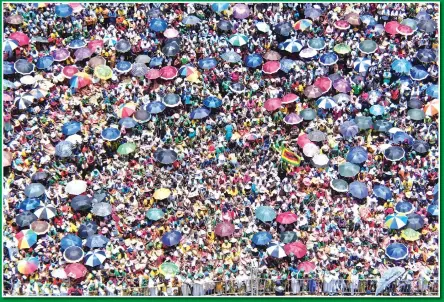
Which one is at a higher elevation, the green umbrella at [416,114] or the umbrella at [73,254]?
the green umbrella at [416,114]

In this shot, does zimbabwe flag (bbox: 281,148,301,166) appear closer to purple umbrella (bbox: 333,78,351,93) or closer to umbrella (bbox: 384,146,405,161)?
umbrella (bbox: 384,146,405,161)

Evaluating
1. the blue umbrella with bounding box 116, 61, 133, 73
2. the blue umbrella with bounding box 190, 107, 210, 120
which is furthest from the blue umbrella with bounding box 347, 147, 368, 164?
the blue umbrella with bounding box 116, 61, 133, 73

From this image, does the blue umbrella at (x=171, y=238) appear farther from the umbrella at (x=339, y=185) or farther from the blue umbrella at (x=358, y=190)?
the blue umbrella at (x=358, y=190)

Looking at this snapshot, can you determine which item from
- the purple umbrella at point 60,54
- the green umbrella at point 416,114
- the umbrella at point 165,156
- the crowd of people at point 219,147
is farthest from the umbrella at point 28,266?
the green umbrella at point 416,114

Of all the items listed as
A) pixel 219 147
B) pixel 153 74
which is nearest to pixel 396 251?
pixel 219 147

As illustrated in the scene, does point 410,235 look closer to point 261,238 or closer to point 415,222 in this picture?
point 415,222

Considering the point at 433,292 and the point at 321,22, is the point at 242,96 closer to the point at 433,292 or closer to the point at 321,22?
the point at 321,22
